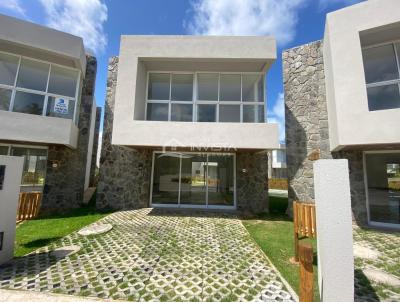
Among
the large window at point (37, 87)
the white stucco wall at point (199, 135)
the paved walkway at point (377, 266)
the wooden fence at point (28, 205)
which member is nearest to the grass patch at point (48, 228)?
the wooden fence at point (28, 205)

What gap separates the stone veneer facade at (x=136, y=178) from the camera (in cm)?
1102

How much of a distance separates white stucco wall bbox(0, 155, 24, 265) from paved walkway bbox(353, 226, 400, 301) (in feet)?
24.2

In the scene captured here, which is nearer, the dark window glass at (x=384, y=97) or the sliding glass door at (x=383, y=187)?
the dark window glass at (x=384, y=97)

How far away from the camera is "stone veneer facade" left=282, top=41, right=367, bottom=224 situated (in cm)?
984

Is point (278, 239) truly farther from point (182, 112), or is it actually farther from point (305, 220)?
point (182, 112)

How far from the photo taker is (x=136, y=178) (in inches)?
437

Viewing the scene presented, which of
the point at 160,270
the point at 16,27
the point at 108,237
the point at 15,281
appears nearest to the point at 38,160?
the point at 16,27

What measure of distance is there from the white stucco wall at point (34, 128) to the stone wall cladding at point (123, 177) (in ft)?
6.88

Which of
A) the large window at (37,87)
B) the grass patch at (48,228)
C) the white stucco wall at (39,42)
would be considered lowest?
the grass patch at (48,228)

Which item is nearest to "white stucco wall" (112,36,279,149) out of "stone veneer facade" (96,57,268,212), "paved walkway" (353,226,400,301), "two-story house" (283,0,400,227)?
"two-story house" (283,0,400,227)

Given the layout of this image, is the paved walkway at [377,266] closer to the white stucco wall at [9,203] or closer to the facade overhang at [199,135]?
the facade overhang at [199,135]

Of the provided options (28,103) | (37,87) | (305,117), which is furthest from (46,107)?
(305,117)

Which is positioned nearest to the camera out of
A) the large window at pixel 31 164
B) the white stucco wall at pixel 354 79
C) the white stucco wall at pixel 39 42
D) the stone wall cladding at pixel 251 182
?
the white stucco wall at pixel 354 79

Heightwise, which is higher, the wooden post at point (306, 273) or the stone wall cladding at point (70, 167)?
the stone wall cladding at point (70, 167)
